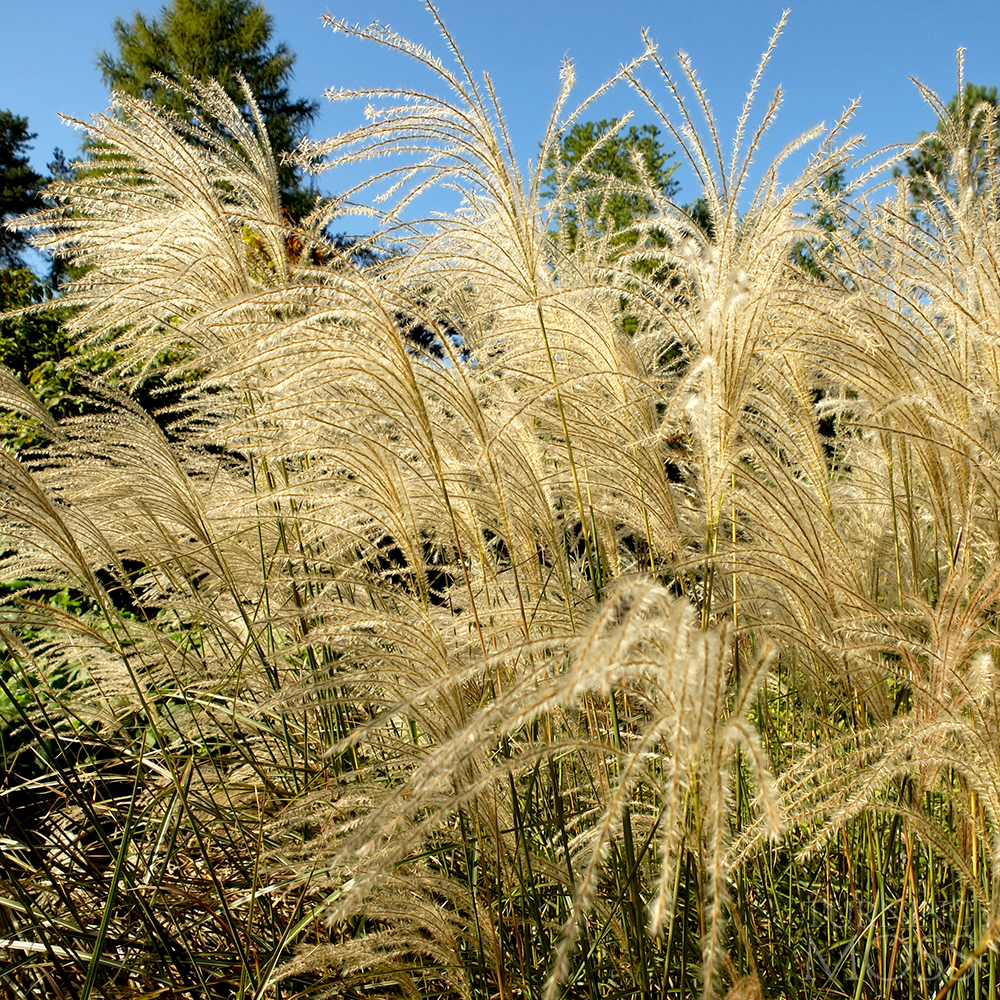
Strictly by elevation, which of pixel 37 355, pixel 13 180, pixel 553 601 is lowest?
pixel 553 601

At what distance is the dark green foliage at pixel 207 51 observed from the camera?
716 inches

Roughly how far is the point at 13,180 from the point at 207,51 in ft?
39.3

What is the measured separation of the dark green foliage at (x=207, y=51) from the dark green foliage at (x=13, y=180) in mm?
8850

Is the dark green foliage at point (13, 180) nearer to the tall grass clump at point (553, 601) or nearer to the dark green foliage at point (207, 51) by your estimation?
the dark green foliage at point (207, 51)

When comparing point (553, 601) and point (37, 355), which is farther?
point (37, 355)

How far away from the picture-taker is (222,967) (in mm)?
1678

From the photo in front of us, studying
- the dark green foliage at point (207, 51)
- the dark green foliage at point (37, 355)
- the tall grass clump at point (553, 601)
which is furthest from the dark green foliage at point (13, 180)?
the tall grass clump at point (553, 601)

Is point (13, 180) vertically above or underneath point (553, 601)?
above

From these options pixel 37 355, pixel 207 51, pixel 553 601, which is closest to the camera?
pixel 553 601

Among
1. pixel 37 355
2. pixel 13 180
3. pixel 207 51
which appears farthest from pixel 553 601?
pixel 13 180

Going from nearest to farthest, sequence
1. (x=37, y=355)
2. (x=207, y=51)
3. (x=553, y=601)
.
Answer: (x=553, y=601) < (x=37, y=355) < (x=207, y=51)

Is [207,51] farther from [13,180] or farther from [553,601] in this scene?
[553,601]

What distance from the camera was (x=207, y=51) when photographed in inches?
716

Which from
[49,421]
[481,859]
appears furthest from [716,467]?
[49,421]
